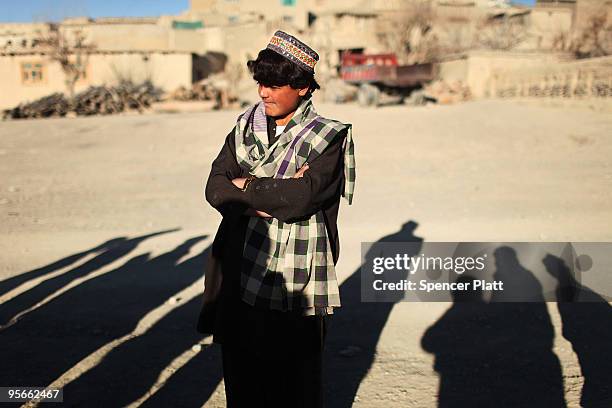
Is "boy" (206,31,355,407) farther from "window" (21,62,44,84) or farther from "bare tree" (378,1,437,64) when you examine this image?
"bare tree" (378,1,437,64)

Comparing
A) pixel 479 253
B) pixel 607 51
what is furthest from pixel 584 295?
pixel 607 51

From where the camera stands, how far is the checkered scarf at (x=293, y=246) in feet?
6.31

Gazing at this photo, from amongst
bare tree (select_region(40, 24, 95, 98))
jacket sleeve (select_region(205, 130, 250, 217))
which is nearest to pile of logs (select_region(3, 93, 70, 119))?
bare tree (select_region(40, 24, 95, 98))

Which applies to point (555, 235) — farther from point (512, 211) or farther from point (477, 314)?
point (477, 314)

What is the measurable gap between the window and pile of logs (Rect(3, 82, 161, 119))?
15.4 feet

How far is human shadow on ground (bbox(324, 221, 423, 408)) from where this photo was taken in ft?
9.38

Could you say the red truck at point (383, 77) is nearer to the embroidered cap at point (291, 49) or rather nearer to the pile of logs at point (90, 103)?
the pile of logs at point (90, 103)

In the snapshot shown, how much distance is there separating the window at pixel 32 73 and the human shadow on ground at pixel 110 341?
24.9 m

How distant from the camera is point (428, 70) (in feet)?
63.3

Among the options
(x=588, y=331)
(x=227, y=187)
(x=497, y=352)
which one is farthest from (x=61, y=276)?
(x=588, y=331)

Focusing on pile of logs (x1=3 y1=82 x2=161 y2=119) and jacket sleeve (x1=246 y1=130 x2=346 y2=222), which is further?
pile of logs (x1=3 y1=82 x2=161 y2=119)

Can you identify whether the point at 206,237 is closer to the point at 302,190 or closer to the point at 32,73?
the point at 302,190

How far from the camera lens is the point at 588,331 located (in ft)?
11.4

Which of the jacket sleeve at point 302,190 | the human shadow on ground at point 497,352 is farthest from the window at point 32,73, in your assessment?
the jacket sleeve at point 302,190
